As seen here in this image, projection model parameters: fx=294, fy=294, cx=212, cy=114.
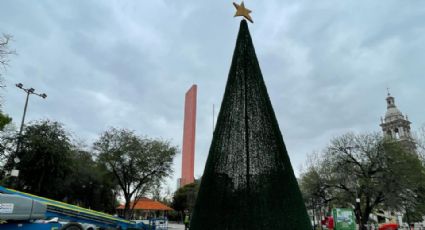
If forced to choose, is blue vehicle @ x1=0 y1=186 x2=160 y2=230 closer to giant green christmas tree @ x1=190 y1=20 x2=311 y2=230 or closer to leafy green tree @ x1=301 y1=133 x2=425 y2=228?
giant green christmas tree @ x1=190 y1=20 x2=311 y2=230

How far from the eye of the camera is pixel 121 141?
30172 mm

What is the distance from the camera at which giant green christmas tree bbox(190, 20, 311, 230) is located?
534cm

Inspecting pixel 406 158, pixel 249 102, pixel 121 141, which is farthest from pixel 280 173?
pixel 406 158

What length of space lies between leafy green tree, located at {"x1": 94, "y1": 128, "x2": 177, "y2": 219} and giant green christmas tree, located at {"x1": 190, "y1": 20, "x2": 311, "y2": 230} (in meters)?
24.6

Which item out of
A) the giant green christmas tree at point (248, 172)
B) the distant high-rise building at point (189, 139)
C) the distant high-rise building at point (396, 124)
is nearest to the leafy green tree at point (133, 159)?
the giant green christmas tree at point (248, 172)

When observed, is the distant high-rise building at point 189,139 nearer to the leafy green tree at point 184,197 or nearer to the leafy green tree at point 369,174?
the leafy green tree at point 184,197

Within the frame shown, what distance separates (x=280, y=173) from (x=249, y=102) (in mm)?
1599

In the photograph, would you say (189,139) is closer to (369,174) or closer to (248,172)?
(369,174)

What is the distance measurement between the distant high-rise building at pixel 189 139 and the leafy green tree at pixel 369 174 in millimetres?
40065

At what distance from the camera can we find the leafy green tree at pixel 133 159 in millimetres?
29406

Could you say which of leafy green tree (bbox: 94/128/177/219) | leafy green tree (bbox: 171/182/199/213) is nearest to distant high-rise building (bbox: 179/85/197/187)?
leafy green tree (bbox: 171/182/199/213)

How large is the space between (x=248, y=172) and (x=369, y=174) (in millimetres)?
28783

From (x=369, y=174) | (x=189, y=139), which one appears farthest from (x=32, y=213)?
(x=189, y=139)

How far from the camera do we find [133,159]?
29.5 m
